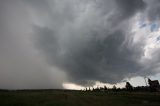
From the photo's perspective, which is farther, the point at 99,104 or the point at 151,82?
the point at 151,82

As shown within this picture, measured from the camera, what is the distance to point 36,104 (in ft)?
291

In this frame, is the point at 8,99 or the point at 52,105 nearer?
the point at 52,105

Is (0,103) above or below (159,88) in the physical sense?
below

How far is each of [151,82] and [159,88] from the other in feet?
31.2

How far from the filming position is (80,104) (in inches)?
3533

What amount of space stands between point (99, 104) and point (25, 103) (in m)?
30.4

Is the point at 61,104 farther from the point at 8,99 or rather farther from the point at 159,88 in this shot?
the point at 159,88

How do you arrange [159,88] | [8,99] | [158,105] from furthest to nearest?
[159,88]
[8,99]
[158,105]

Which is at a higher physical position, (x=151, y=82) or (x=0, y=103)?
(x=151, y=82)

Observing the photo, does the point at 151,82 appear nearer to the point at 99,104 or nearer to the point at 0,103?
the point at 99,104

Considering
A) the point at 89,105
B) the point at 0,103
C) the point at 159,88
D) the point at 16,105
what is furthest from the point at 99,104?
the point at 159,88

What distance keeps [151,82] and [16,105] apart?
453 ft

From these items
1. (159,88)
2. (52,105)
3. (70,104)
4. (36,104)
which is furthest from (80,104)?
(159,88)

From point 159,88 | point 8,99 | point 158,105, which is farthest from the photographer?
point 159,88
